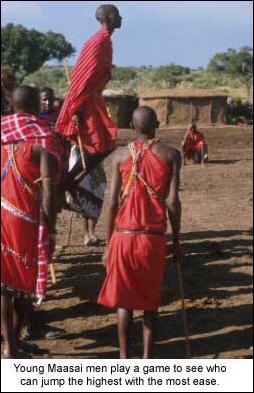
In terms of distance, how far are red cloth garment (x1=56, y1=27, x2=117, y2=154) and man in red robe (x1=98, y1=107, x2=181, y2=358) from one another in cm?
112

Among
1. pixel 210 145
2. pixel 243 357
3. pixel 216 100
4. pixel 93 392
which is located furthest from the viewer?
pixel 216 100

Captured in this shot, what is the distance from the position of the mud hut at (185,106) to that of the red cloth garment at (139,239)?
24.9m

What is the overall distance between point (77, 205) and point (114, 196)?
222cm

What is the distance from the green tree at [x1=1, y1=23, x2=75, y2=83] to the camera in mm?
51188

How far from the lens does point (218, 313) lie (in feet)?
19.6

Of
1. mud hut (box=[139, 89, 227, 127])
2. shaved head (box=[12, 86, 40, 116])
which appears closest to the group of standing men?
shaved head (box=[12, 86, 40, 116])

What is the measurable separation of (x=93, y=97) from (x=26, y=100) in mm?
1278

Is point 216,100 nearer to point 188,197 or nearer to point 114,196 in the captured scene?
point 188,197

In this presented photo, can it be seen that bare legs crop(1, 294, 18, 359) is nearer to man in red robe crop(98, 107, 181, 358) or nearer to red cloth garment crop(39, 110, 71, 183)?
man in red robe crop(98, 107, 181, 358)

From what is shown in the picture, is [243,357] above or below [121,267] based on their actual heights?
below

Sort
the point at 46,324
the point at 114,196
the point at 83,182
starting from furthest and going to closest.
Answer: the point at 83,182
the point at 46,324
the point at 114,196

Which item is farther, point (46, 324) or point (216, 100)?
point (216, 100)

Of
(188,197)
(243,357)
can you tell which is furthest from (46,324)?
(188,197)
